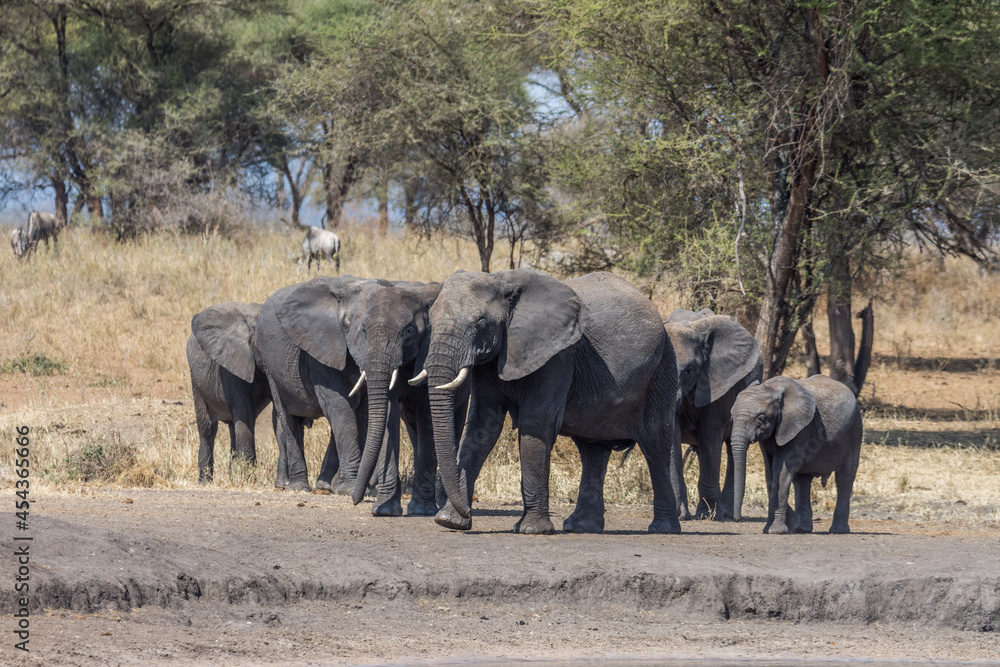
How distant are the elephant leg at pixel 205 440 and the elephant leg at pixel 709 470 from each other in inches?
188

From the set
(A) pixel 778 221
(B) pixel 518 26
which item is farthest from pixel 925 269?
(A) pixel 778 221

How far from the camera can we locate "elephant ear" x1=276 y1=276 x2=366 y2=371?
10.7 metres

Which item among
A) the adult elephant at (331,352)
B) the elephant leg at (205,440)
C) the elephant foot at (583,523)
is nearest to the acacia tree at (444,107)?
the elephant leg at (205,440)

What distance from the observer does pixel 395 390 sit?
366 inches

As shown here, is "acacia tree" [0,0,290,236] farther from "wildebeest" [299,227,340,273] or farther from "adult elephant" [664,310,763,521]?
"adult elephant" [664,310,763,521]

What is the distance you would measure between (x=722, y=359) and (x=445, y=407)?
4239mm

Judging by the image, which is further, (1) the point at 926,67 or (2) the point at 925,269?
(2) the point at 925,269

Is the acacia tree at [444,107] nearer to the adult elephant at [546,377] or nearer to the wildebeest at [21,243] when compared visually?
the wildebeest at [21,243]

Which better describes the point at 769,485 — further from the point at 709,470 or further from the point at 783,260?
the point at 783,260

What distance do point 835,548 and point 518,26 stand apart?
566 inches

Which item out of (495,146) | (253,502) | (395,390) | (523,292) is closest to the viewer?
(523,292)

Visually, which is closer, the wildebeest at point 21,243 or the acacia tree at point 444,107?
the acacia tree at point 444,107

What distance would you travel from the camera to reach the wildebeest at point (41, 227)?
85.9 feet

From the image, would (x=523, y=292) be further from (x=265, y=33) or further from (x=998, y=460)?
(x=265, y=33)
